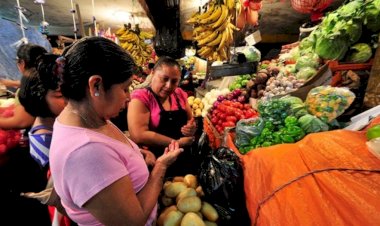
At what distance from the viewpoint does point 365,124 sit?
4.99ft

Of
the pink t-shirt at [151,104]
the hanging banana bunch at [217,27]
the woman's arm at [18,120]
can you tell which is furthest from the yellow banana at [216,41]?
the woman's arm at [18,120]

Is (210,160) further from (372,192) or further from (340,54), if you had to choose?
(340,54)

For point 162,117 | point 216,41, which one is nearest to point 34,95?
point 162,117

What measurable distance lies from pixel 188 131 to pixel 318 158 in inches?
53.0

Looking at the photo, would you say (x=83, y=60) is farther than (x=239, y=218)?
No

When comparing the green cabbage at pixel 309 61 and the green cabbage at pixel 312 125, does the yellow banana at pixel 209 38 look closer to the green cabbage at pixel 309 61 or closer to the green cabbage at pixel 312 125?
the green cabbage at pixel 309 61

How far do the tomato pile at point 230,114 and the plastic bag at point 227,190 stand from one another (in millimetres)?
1127

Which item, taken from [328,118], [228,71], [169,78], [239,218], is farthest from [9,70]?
[328,118]

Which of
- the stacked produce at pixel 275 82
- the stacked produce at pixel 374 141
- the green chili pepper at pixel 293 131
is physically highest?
the stacked produce at pixel 275 82

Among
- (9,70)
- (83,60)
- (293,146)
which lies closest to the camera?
(83,60)

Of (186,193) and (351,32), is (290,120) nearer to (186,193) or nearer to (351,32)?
(186,193)

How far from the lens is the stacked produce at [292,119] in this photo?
172cm

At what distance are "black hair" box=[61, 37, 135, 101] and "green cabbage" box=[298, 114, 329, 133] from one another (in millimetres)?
1475

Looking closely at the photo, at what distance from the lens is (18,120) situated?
7.47ft
